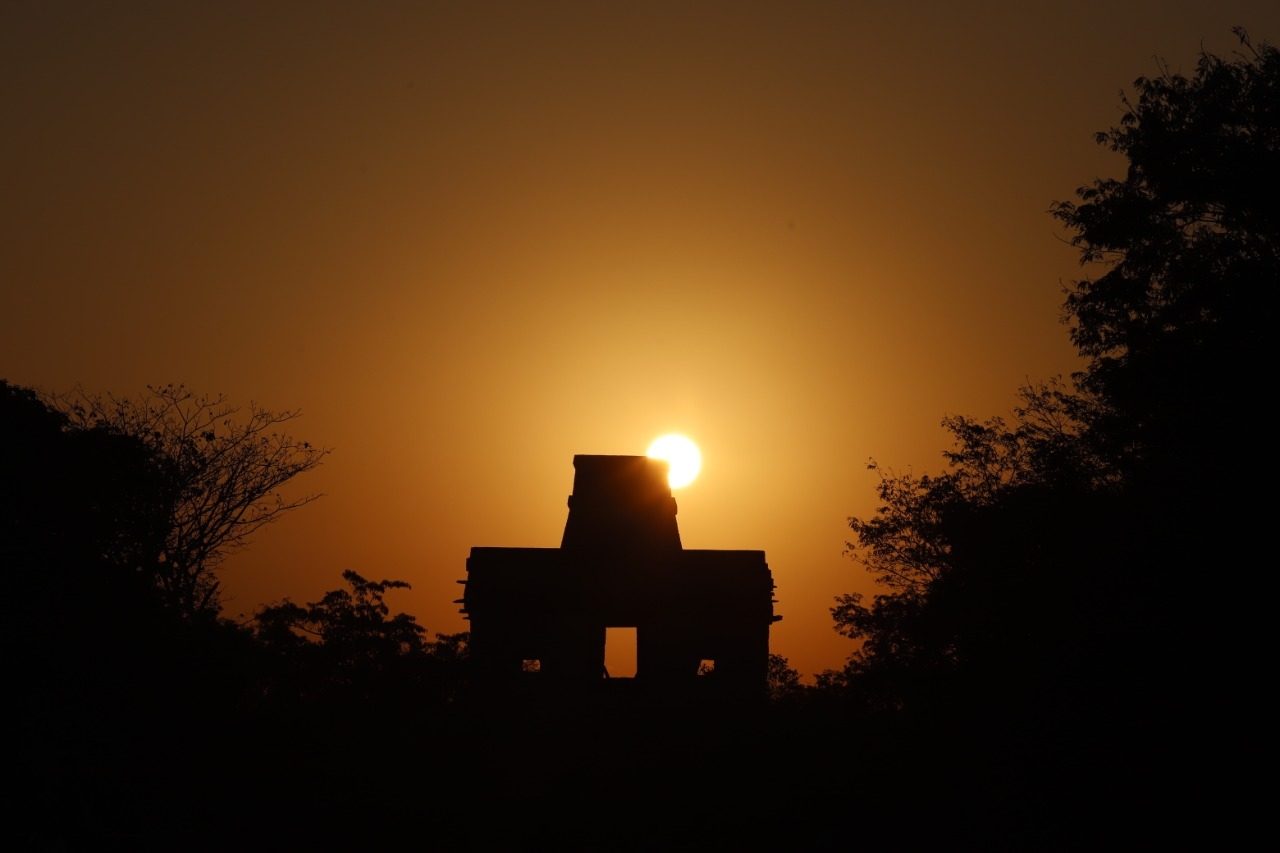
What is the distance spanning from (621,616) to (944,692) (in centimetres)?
588

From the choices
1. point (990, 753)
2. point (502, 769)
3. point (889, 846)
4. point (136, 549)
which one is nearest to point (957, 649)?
point (990, 753)

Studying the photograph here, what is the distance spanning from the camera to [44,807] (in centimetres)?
1334

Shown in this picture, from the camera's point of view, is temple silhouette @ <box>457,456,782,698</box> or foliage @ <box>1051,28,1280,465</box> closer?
foliage @ <box>1051,28,1280,465</box>

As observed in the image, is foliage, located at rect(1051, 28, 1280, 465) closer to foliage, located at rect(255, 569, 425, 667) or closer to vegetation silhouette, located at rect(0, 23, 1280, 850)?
vegetation silhouette, located at rect(0, 23, 1280, 850)

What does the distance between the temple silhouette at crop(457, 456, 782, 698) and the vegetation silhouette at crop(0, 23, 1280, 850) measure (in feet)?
1.52

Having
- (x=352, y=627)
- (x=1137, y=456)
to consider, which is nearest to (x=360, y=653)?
(x=352, y=627)

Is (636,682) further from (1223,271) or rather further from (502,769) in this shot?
(1223,271)

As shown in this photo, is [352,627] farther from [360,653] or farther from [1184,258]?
[1184,258]

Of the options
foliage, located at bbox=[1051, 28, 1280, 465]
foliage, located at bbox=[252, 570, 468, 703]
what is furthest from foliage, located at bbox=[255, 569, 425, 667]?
foliage, located at bbox=[1051, 28, 1280, 465]

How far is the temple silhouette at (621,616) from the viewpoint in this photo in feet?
69.5

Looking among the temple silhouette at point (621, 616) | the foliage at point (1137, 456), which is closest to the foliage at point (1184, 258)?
the foliage at point (1137, 456)

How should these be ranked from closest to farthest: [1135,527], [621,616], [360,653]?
[1135,527], [621,616], [360,653]

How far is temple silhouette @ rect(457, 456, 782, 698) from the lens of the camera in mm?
21188

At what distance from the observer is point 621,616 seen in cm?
2147
